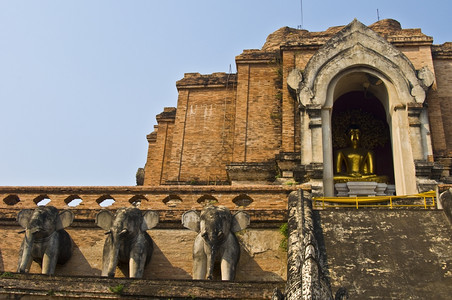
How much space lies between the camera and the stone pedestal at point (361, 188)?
51.6 ft

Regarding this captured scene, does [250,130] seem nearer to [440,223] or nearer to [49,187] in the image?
[49,187]

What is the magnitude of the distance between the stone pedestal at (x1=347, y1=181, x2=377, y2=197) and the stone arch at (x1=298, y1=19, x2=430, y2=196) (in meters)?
0.88

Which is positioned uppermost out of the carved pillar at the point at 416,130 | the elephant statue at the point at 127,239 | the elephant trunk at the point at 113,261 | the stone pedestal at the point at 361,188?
the carved pillar at the point at 416,130

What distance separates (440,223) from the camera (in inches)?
378

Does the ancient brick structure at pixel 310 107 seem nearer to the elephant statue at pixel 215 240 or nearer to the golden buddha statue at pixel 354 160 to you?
the golden buddha statue at pixel 354 160

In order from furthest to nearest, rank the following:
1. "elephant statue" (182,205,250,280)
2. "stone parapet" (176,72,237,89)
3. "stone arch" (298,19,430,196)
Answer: "stone parapet" (176,72,237,89) → "stone arch" (298,19,430,196) → "elephant statue" (182,205,250,280)

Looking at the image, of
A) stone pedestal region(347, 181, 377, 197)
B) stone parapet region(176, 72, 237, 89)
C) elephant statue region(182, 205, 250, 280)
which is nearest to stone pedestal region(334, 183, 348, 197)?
stone pedestal region(347, 181, 377, 197)

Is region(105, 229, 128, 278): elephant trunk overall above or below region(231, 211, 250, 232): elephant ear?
below

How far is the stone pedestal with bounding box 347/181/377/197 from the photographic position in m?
15.7

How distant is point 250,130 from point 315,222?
7.69 meters

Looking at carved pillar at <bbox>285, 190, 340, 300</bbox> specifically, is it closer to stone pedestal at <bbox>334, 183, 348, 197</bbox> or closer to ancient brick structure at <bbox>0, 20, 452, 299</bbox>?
ancient brick structure at <bbox>0, 20, 452, 299</bbox>

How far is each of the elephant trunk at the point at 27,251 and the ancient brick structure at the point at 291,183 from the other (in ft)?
2.27

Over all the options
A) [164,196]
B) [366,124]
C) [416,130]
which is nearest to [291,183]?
[416,130]

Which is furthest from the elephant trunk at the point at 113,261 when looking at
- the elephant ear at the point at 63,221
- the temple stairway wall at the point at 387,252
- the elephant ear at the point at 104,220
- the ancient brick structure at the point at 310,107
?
the ancient brick structure at the point at 310,107
